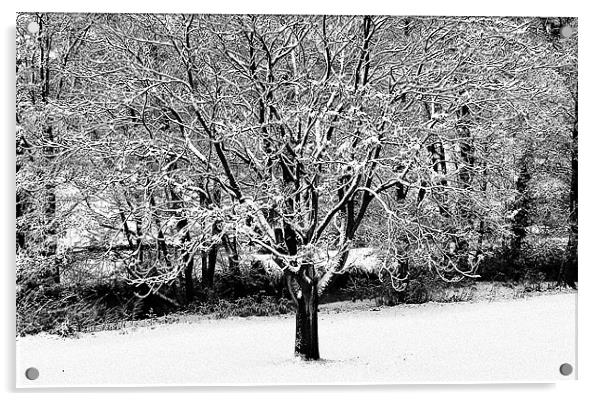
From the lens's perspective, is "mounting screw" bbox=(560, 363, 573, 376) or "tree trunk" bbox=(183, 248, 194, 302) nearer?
"tree trunk" bbox=(183, 248, 194, 302)

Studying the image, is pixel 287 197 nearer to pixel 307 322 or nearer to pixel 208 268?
pixel 208 268

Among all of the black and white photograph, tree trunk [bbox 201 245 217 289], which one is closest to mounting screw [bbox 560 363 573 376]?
the black and white photograph

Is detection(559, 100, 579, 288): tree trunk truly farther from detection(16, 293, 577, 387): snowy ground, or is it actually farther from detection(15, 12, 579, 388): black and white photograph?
detection(16, 293, 577, 387): snowy ground

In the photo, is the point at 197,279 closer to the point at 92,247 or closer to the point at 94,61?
the point at 92,247

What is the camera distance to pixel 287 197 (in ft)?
17.2

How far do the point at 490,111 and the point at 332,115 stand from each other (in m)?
1.19

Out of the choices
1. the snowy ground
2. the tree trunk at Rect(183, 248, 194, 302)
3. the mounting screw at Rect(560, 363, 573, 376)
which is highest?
the tree trunk at Rect(183, 248, 194, 302)

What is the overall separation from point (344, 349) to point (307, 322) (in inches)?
13.2

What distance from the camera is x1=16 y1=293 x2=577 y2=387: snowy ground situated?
5.24 m

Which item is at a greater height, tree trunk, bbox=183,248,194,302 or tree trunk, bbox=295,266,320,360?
tree trunk, bbox=183,248,194,302

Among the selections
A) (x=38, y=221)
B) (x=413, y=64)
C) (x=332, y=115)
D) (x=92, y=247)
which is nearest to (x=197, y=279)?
(x=92, y=247)

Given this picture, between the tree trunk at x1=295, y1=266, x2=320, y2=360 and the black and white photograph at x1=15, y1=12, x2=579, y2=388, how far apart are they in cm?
2
